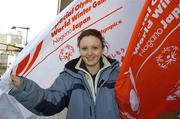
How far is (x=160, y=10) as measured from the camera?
10.1 ft

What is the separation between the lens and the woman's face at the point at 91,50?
3357 millimetres

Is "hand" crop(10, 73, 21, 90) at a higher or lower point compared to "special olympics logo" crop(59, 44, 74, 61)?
lower

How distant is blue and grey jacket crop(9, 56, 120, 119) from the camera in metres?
3.25

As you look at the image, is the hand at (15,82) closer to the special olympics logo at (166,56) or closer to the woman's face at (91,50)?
the woman's face at (91,50)

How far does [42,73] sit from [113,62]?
724mm

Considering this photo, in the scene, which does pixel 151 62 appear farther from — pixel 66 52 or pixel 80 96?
pixel 66 52

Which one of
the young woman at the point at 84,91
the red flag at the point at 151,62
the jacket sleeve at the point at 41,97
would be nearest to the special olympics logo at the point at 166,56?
the red flag at the point at 151,62

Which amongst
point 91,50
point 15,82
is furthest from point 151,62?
point 15,82

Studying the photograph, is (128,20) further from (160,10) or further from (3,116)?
(3,116)

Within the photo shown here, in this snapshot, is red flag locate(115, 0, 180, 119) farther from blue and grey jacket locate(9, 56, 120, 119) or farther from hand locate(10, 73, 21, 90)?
hand locate(10, 73, 21, 90)

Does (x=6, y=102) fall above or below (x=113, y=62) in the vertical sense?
below

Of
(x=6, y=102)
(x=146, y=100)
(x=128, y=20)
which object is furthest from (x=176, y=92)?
(x=6, y=102)

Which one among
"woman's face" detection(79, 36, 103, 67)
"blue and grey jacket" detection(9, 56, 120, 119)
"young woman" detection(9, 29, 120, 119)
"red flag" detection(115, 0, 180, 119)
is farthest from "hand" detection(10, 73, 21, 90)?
"red flag" detection(115, 0, 180, 119)

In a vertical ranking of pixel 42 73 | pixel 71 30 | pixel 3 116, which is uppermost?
pixel 71 30
